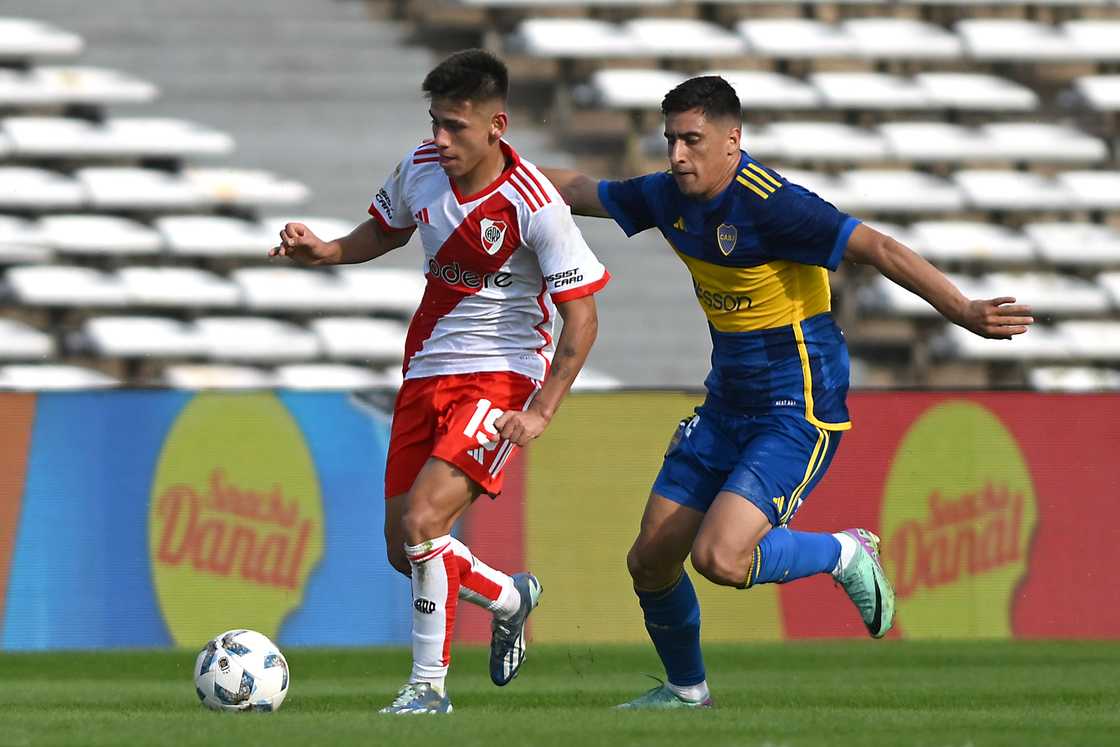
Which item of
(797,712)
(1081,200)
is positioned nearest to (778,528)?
(797,712)

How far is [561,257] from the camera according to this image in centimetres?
616

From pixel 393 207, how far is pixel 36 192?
884 cm

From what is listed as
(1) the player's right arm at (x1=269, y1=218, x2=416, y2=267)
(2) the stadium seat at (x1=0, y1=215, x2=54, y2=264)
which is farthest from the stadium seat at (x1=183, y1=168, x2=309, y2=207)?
(1) the player's right arm at (x1=269, y1=218, x2=416, y2=267)

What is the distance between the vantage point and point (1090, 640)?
10.6 m

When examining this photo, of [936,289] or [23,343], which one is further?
[23,343]

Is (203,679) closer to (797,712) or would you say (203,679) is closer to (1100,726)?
(797,712)

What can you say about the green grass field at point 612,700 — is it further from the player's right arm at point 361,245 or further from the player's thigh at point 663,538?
the player's right arm at point 361,245

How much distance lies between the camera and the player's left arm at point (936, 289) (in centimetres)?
576

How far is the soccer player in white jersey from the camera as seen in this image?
6109 millimetres

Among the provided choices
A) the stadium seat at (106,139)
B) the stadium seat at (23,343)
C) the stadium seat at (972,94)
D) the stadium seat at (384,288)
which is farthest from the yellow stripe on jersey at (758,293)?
the stadium seat at (972,94)

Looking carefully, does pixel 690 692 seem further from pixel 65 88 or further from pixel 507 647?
pixel 65 88

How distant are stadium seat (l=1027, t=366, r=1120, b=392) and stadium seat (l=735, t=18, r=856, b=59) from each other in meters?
4.03

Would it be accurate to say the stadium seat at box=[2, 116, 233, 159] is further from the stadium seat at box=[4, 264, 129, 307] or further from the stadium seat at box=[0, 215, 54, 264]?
the stadium seat at box=[4, 264, 129, 307]

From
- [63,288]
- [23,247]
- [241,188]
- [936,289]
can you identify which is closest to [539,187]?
[936,289]
